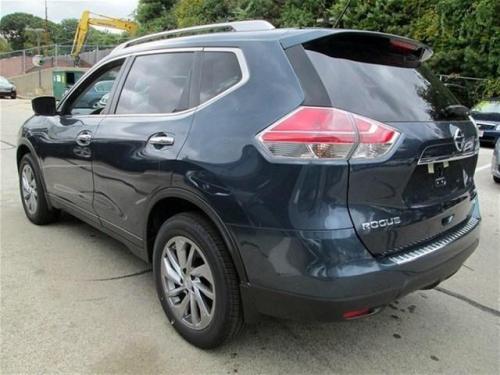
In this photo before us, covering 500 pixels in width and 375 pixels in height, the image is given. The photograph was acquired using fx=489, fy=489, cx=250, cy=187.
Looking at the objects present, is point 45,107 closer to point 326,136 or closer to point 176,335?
point 176,335

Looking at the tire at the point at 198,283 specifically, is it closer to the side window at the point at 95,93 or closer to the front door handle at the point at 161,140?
the front door handle at the point at 161,140

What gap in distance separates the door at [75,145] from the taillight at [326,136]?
6.27 feet

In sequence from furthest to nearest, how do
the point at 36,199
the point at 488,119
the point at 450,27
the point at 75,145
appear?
the point at 450,27 → the point at 488,119 → the point at 36,199 → the point at 75,145

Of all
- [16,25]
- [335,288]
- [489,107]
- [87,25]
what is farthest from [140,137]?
[16,25]

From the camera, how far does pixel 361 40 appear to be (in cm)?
274

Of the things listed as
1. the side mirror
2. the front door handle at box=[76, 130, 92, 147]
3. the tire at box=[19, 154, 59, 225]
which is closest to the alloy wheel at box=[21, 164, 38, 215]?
the tire at box=[19, 154, 59, 225]

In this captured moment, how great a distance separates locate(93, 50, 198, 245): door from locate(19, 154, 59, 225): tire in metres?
1.41

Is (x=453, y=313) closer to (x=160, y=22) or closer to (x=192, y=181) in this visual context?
(x=192, y=181)

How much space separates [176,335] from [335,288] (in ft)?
4.08

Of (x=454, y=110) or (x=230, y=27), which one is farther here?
(x=230, y=27)

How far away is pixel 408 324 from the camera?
10.6 ft

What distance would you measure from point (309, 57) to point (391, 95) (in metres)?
0.50

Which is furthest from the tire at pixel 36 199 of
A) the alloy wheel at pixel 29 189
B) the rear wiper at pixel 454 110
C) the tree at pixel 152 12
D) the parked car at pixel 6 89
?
the tree at pixel 152 12

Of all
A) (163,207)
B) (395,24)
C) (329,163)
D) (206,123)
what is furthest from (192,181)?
(395,24)
